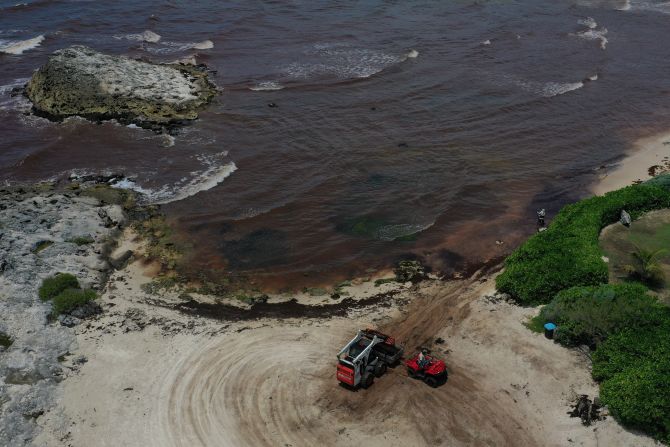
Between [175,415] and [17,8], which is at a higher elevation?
[17,8]

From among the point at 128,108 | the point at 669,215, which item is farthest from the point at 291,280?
the point at 128,108

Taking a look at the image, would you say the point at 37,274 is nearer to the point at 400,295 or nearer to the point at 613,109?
the point at 400,295

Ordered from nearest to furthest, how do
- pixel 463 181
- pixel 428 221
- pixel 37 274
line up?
pixel 37 274 → pixel 428 221 → pixel 463 181

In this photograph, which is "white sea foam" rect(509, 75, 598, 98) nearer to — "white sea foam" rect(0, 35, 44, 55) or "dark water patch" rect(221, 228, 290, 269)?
"dark water patch" rect(221, 228, 290, 269)

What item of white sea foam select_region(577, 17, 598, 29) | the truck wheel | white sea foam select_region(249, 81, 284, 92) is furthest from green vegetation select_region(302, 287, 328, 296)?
white sea foam select_region(577, 17, 598, 29)

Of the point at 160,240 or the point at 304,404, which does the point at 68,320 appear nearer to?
the point at 160,240

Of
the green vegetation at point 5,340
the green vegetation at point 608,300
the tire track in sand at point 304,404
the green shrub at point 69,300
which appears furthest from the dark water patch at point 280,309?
the green vegetation at point 5,340

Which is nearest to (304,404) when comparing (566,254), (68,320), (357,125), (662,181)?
(68,320)
